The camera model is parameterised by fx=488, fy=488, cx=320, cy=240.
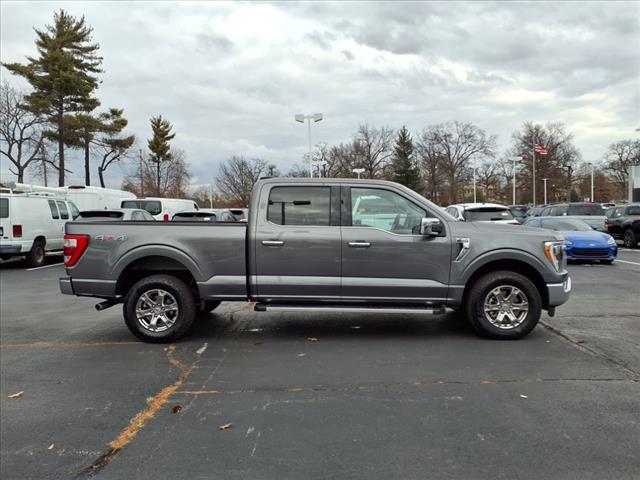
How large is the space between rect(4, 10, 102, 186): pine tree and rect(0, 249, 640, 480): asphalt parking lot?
32345 millimetres

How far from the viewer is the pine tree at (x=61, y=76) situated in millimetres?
33375

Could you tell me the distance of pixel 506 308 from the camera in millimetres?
5824

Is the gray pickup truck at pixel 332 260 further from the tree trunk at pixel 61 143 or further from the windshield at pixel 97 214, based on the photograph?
the tree trunk at pixel 61 143

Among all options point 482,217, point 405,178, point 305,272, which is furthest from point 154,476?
point 405,178

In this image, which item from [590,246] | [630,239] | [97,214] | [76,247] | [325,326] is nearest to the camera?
[76,247]

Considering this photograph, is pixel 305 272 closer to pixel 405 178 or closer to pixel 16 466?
pixel 16 466

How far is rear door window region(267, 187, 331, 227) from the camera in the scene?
5828mm

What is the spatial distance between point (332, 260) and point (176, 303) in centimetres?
196

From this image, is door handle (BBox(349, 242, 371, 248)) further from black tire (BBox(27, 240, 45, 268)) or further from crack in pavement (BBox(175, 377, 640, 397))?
black tire (BBox(27, 240, 45, 268))

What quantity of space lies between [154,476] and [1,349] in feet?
13.2

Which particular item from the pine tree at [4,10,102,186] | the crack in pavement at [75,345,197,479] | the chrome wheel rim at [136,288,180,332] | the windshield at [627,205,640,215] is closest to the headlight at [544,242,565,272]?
the crack in pavement at [75,345,197,479]

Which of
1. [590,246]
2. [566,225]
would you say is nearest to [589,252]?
[590,246]

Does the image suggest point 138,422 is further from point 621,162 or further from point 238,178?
point 621,162

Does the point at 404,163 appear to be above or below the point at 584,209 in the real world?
above
